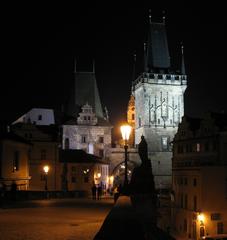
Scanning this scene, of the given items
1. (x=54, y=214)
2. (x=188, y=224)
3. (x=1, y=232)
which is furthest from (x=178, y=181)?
(x=1, y=232)

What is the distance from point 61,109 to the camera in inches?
2832

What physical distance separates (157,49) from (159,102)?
888cm

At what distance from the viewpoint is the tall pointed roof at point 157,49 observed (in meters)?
71.6

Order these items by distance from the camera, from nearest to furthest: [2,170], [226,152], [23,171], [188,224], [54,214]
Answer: [54,214], [2,170], [23,171], [188,224], [226,152]

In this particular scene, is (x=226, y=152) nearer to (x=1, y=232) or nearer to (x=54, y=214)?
(x=54, y=214)

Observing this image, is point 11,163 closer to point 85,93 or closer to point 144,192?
point 144,192

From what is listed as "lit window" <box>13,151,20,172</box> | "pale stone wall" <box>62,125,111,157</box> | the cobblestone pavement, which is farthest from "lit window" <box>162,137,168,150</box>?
Result: the cobblestone pavement

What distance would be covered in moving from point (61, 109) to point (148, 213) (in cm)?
5864

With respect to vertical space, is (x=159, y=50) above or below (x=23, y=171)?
above

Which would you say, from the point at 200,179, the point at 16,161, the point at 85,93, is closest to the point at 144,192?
the point at 16,161

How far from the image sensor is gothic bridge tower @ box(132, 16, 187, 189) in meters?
67.6

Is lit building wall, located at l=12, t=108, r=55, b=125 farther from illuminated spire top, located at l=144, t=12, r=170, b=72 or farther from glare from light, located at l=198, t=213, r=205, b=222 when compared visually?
glare from light, located at l=198, t=213, r=205, b=222

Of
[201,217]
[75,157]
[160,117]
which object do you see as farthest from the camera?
[160,117]

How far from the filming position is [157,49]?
72.1 m
